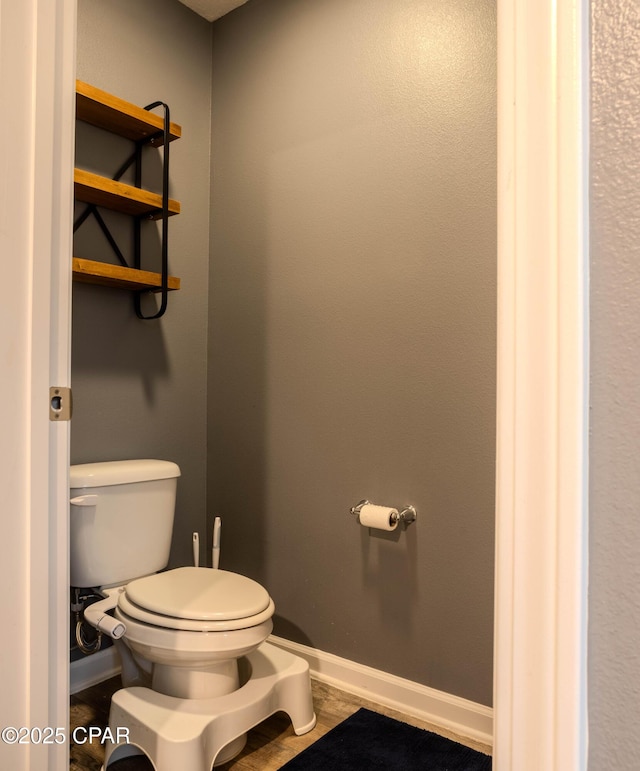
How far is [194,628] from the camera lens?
1.47 meters

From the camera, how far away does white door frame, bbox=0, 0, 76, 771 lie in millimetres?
832

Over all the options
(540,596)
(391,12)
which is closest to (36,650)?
(540,596)

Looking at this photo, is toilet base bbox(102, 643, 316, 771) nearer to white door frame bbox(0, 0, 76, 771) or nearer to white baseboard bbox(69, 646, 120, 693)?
white baseboard bbox(69, 646, 120, 693)

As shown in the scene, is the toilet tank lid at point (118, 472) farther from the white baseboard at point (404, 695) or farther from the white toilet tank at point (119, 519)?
the white baseboard at point (404, 695)

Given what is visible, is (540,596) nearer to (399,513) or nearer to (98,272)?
(399,513)

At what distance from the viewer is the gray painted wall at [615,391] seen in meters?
0.44

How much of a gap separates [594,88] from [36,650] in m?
0.99

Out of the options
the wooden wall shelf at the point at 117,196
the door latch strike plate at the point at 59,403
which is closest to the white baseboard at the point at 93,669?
the door latch strike plate at the point at 59,403

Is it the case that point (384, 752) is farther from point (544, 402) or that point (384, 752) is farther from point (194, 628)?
point (544, 402)

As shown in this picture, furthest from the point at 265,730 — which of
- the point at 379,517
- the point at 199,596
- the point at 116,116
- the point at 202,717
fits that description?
the point at 116,116

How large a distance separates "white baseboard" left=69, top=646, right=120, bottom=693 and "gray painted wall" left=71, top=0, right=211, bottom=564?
402 mm

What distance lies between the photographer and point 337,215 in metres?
1.99

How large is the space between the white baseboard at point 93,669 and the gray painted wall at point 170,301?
1.32ft

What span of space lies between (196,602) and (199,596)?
0.05m
